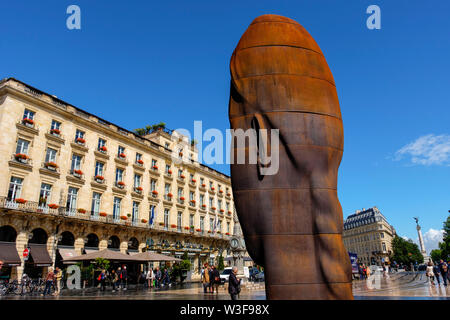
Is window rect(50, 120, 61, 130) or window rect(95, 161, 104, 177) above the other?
window rect(50, 120, 61, 130)

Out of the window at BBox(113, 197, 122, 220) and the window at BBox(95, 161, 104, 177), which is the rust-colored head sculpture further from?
the window at BBox(113, 197, 122, 220)

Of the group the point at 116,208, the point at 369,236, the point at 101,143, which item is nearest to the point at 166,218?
the point at 116,208

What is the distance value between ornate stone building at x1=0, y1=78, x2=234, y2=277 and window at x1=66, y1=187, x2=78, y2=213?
96 mm

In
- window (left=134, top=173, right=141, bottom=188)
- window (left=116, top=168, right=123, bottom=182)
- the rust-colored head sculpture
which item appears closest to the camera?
the rust-colored head sculpture

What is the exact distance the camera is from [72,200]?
3253 cm

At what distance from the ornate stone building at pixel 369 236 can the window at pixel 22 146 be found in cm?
10368

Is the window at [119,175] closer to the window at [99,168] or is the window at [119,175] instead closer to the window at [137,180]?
the window at [137,180]

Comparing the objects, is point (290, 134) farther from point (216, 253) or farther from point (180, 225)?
point (216, 253)

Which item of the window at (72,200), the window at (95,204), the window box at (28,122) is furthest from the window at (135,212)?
the window box at (28,122)

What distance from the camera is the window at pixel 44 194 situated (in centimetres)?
2942

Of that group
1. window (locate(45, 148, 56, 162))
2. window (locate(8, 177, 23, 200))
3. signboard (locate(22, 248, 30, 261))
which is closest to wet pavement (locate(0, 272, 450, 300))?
signboard (locate(22, 248, 30, 261))

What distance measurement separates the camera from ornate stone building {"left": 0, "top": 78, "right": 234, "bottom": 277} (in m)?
27.7
